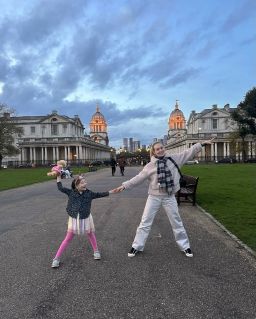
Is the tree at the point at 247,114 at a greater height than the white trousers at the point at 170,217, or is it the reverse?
the tree at the point at 247,114

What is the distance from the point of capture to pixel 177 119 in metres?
197

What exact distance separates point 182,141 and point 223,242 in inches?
5052

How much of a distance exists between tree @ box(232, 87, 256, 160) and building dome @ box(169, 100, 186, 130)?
380ft

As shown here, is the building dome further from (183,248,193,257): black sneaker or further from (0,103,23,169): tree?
(183,248,193,257): black sneaker

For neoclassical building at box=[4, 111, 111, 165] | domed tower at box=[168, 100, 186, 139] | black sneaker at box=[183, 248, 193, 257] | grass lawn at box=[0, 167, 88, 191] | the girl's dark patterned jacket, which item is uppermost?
domed tower at box=[168, 100, 186, 139]

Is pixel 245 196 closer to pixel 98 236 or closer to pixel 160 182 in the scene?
pixel 98 236

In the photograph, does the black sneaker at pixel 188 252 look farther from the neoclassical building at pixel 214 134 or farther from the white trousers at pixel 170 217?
the neoclassical building at pixel 214 134

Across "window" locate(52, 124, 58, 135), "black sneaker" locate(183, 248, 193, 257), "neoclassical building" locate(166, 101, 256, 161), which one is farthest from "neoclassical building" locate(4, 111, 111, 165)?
"black sneaker" locate(183, 248, 193, 257)

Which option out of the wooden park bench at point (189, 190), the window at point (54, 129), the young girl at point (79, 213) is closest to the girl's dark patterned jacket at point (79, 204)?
the young girl at point (79, 213)

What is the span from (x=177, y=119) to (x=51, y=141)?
81.3 meters

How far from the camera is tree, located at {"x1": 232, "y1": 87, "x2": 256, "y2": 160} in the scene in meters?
76.0

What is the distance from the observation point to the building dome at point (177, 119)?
19625 cm

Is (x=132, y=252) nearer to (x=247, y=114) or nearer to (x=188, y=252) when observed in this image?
(x=188, y=252)

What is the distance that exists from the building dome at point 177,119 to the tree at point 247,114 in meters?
116
